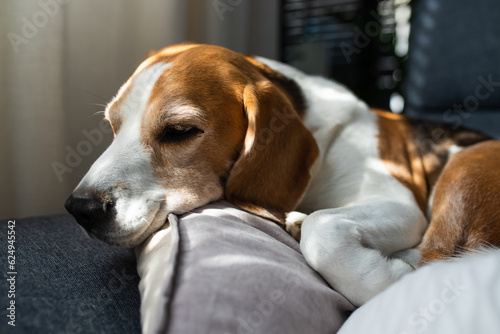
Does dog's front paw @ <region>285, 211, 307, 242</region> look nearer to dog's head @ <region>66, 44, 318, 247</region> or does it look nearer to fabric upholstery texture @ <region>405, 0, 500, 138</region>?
dog's head @ <region>66, 44, 318, 247</region>

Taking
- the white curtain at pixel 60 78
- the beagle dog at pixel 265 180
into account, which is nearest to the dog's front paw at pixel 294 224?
the beagle dog at pixel 265 180

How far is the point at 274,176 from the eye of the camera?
59.4 inches

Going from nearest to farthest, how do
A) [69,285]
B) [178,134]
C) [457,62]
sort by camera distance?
[69,285]
[178,134]
[457,62]

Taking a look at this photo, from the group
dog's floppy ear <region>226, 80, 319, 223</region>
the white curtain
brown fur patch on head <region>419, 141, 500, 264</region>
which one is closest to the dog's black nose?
dog's floppy ear <region>226, 80, 319, 223</region>

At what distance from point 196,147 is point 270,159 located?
27 centimetres

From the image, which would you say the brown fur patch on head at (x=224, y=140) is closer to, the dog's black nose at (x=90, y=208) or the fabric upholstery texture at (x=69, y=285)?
the dog's black nose at (x=90, y=208)

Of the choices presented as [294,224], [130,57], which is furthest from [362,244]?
[130,57]

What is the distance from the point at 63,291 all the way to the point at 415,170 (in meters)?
1.50

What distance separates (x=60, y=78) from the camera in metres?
2.12

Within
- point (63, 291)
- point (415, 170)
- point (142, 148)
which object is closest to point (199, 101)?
point (142, 148)

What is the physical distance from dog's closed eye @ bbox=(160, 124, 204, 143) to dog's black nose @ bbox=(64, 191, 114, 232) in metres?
0.31

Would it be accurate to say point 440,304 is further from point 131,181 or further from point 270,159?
point 131,181

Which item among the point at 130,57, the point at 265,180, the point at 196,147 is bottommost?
the point at 265,180

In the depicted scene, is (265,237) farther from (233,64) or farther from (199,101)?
(233,64)
